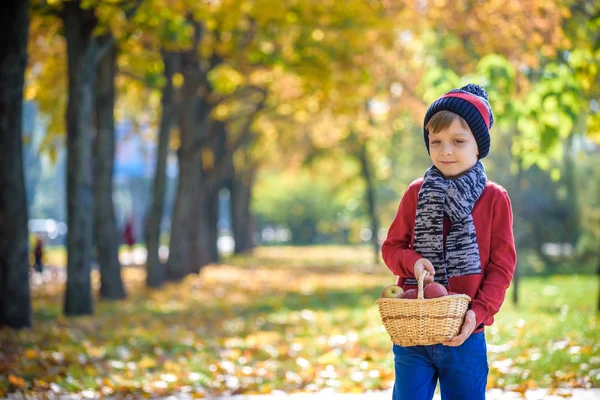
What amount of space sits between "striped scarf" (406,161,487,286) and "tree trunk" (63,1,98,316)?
435 inches

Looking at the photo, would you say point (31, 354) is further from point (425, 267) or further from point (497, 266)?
point (497, 266)

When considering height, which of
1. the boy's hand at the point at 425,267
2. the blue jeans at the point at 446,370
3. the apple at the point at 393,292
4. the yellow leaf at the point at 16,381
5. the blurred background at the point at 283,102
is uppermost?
the blurred background at the point at 283,102

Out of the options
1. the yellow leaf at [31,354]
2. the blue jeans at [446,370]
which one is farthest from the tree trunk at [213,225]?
the blue jeans at [446,370]

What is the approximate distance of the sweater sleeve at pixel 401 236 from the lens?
4.33 metres

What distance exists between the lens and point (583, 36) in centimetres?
1463

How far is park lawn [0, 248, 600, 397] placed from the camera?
8367 mm

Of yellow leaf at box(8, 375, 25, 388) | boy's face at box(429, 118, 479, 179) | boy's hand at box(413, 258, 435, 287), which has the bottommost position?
yellow leaf at box(8, 375, 25, 388)

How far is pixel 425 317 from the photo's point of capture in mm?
3936

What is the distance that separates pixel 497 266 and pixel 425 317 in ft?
1.60

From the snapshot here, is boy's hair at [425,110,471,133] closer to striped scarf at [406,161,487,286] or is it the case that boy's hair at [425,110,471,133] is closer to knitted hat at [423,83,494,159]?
knitted hat at [423,83,494,159]

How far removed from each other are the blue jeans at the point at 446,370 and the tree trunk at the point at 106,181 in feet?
47.3

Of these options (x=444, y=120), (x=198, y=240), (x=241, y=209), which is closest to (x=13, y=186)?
(x=444, y=120)

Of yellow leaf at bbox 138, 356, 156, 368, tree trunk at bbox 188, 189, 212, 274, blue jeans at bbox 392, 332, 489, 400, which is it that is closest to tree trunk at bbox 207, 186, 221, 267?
tree trunk at bbox 188, 189, 212, 274

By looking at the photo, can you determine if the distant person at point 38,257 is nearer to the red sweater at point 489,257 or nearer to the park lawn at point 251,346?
the park lawn at point 251,346
